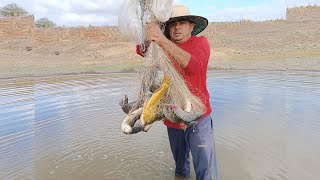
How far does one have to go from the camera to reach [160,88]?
2.87 meters

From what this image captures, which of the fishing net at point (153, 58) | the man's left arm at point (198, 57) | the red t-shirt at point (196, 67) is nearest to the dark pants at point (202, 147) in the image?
the red t-shirt at point (196, 67)

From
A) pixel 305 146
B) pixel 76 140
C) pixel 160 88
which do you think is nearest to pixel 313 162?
pixel 305 146

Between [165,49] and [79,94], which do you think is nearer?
[165,49]

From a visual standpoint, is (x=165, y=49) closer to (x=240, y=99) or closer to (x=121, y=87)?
(x=240, y=99)

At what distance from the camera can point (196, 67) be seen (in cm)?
300

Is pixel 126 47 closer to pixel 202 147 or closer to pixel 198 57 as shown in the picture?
pixel 202 147

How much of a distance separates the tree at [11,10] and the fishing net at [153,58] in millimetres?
31735

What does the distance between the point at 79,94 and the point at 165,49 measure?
7.57 m

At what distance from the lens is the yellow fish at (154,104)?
2.80 m

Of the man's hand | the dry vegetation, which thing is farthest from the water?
the dry vegetation

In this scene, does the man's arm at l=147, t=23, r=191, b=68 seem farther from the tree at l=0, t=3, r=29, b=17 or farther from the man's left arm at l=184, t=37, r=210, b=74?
the tree at l=0, t=3, r=29, b=17

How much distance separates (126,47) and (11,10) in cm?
1590

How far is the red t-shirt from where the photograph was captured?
3.01 metres

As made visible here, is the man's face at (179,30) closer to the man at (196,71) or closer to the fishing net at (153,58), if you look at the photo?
the man at (196,71)
